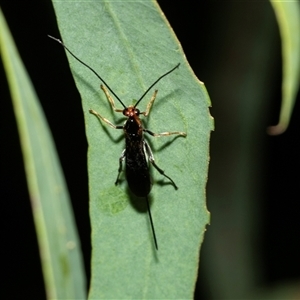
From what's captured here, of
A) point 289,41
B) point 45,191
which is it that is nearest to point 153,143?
point 45,191

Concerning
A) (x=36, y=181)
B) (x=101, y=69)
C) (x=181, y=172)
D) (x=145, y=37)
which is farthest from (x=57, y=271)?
(x=145, y=37)

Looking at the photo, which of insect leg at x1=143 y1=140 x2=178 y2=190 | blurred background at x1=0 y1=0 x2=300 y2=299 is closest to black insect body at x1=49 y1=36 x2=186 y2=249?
insect leg at x1=143 y1=140 x2=178 y2=190

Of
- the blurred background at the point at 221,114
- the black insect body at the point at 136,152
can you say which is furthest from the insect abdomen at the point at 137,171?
the blurred background at the point at 221,114

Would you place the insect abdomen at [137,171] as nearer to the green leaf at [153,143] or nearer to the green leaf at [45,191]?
the green leaf at [153,143]

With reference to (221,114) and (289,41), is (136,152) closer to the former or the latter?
(289,41)

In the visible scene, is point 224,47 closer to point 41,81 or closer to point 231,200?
point 231,200

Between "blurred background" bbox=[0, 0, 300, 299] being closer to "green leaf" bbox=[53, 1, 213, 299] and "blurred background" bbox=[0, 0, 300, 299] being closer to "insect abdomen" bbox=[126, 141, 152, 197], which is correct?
"insect abdomen" bbox=[126, 141, 152, 197]
